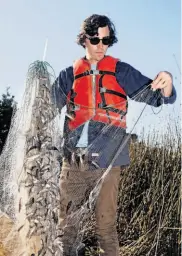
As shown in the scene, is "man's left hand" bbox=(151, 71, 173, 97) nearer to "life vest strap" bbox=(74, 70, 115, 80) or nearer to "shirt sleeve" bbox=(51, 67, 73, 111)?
"life vest strap" bbox=(74, 70, 115, 80)

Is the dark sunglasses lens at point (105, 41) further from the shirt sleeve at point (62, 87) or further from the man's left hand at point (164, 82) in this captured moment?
the man's left hand at point (164, 82)

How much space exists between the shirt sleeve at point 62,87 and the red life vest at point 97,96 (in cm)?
4

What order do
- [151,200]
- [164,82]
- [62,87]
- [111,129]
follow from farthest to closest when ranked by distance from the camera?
[151,200]
[62,87]
[111,129]
[164,82]

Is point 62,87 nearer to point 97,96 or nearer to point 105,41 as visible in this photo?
point 97,96

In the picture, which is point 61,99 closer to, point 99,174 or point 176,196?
point 99,174

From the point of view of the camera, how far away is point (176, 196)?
3854 mm

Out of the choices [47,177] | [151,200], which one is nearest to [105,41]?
[47,177]

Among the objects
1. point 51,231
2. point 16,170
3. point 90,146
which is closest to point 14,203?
point 16,170

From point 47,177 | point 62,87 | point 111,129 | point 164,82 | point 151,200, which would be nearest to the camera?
point 47,177

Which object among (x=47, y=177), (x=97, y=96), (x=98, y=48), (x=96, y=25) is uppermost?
(x=96, y=25)

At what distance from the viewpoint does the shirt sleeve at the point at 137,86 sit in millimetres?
2859

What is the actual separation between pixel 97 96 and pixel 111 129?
253 mm

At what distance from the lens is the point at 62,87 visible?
298 cm

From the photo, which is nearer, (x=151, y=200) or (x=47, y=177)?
(x=47, y=177)
